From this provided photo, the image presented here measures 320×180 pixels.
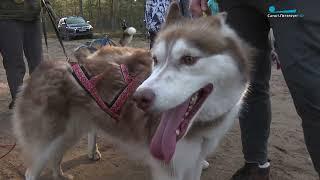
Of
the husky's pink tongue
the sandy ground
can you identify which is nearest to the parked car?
the sandy ground

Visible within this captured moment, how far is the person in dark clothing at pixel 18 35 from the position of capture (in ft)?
16.8

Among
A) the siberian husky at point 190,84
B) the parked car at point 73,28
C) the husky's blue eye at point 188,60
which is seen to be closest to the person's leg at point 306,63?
the siberian husky at point 190,84

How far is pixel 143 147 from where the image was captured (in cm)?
322

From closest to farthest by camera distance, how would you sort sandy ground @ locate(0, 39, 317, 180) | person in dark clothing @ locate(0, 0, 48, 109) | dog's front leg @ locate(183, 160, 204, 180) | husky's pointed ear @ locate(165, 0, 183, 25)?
husky's pointed ear @ locate(165, 0, 183, 25), dog's front leg @ locate(183, 160, 204, 180), sandy ground @ locate(0, 39, 317, 180), person in dark clothing @ locate(0, 0, 48, 109)

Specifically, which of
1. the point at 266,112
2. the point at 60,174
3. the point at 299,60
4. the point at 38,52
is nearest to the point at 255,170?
the point at 266,112

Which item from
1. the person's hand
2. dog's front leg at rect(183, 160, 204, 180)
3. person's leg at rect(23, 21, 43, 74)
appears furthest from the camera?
person's leg at rect(23, 21, 43, 74)

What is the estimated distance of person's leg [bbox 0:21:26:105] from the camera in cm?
514

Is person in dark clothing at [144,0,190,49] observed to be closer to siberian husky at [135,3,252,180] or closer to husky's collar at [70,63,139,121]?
husky's collar at [70,63,139,121]

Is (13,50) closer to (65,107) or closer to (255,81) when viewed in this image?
(65,107)

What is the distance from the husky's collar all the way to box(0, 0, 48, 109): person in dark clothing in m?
2.01

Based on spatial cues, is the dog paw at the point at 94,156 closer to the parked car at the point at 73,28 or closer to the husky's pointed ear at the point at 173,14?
the husky's pointed ear at the point at 173,14

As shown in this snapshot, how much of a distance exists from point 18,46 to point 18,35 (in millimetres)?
136

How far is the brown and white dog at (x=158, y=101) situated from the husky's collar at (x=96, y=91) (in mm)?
42

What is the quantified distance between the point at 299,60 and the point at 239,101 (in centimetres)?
56
